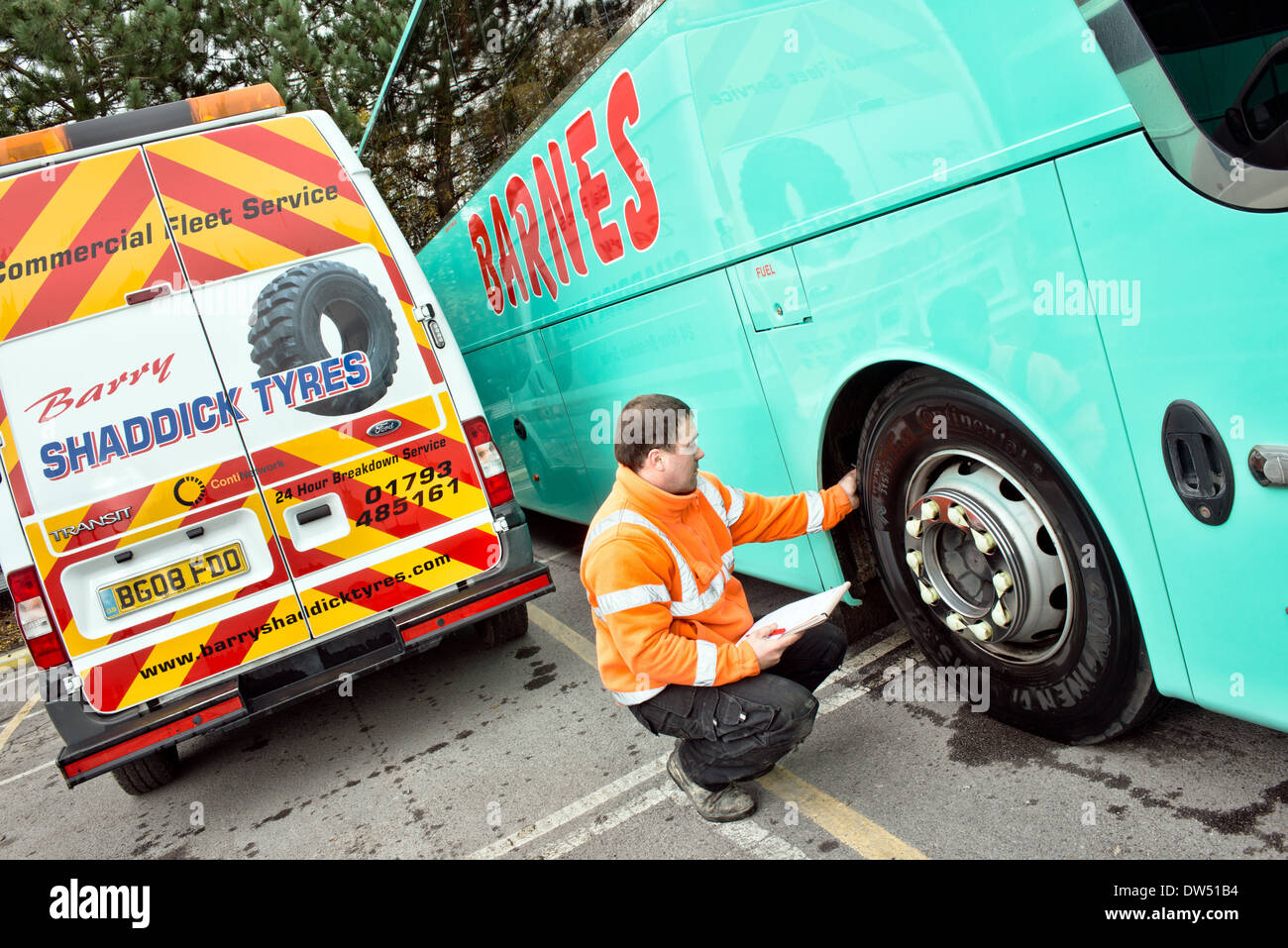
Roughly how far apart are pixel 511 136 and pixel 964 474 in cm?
303

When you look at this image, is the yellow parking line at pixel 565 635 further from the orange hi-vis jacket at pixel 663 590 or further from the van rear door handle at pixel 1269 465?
the van rear door handle at pixel 1269 465

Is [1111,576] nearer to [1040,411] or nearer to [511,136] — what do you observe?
[1040,411]

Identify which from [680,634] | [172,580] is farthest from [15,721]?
[680,634]

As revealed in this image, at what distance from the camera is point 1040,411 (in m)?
2.34

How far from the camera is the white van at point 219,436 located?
3.67 metres

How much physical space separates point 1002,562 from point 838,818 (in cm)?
88

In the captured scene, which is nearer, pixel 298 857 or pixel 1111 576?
pixel 1111 576

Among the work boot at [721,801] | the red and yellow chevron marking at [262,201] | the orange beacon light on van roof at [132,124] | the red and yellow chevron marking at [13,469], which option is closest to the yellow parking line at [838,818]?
the work boot at [721,801]

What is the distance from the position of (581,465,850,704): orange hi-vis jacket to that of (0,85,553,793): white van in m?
1.38

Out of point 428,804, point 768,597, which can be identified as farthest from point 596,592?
point 768,597

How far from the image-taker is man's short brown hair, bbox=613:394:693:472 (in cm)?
278

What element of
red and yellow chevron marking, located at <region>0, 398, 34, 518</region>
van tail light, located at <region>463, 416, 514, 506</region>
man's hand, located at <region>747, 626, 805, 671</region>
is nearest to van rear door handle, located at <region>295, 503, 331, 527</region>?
van tail light, located at <region>463, 416, 514, 506</region>

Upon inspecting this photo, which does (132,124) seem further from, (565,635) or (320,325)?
(565,635)

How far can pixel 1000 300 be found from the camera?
92.4 inches
